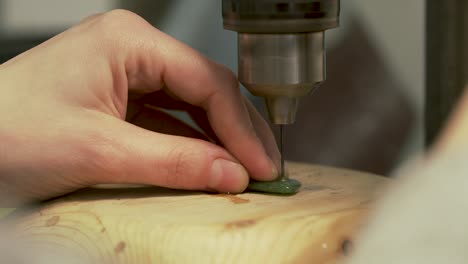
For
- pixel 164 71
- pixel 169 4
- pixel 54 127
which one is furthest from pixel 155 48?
pixel 169 4

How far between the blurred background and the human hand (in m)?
0.49

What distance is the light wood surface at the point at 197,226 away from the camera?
61 cm

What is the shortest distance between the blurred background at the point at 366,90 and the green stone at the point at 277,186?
504 mm

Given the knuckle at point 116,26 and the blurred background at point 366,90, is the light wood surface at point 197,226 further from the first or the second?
the blurred background at point 366,90

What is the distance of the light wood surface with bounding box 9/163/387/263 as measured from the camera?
0.61 m

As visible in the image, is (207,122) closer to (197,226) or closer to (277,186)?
(277,186)

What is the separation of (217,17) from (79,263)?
2.75 feet

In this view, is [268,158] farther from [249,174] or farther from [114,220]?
[114,220]

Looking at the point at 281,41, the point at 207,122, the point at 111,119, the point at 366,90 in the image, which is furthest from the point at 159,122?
the point at 366,90

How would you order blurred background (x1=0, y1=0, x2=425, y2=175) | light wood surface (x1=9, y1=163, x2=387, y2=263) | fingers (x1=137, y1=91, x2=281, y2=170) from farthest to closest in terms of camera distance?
1. blurred background (x1=0, y1=0, x2=425, y2=175)
2. fingers (x1=137, y1=91, x2=281, y2=170)
3. light wood surface (x1=9, y1=163, x2=387, y2=263)

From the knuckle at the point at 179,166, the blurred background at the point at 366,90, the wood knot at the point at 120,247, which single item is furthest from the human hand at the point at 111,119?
the blurred background at the point at 366,90

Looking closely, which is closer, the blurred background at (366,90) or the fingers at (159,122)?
the fingers at (159,122)

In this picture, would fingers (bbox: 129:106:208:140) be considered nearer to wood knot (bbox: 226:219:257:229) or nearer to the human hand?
the human hand

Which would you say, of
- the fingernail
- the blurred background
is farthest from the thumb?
the blurred background
